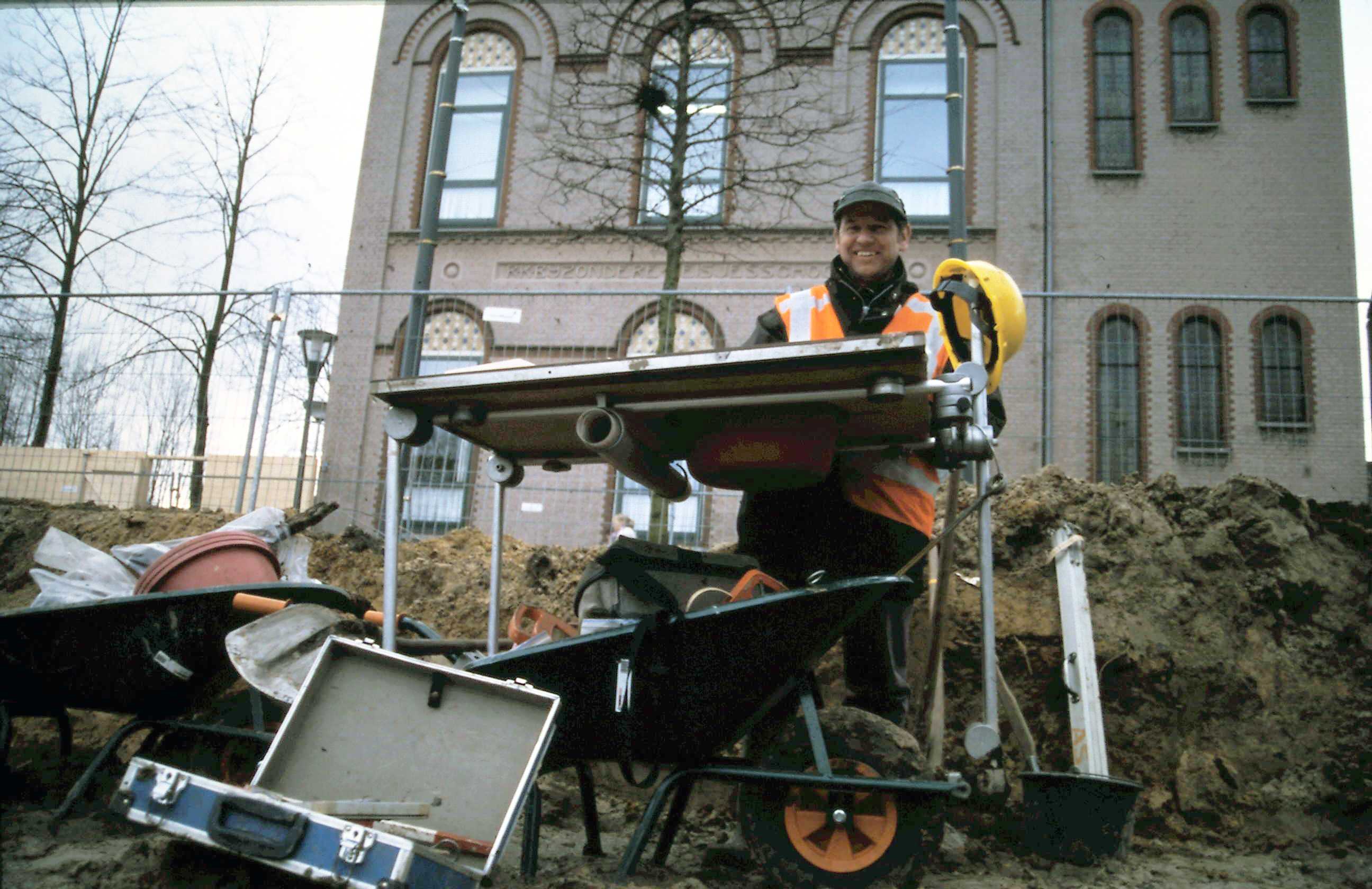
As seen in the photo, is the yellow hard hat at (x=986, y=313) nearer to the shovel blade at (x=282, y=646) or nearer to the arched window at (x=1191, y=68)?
the shovel blade at (x=282, y=646)

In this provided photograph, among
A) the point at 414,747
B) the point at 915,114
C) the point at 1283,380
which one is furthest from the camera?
the point at 915,114

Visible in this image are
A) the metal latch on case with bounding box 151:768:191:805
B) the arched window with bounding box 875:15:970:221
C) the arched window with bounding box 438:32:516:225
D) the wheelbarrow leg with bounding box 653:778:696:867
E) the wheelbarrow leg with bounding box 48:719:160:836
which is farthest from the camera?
the arched window with bounding box 438:32:516:225

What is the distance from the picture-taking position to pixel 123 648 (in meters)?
3.03

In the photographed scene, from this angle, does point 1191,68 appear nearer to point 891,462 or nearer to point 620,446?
point 891,462

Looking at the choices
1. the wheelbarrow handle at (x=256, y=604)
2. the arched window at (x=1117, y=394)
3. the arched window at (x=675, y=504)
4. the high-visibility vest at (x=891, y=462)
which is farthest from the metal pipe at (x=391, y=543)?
the arched window at (x=1117, y=394)

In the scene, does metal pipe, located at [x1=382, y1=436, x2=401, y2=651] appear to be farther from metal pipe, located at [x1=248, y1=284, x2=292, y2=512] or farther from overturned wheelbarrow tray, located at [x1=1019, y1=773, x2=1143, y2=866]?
metal pipe, located at [x1=248, y1=284, x2=292, y2=512]

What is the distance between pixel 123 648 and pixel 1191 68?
16.8m

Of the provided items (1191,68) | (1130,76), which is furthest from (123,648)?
(1191,68)

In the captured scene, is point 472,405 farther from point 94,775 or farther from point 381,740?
point 94,775

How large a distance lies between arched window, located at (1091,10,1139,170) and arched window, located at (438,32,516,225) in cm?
956

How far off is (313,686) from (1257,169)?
16095 mm

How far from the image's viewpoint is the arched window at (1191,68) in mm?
14977

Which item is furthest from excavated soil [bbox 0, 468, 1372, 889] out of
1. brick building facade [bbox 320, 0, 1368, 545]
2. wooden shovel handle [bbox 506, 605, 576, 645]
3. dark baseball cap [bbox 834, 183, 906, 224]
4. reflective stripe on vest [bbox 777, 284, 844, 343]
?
brick building facade [bbox 320, 0, 1368, 545]

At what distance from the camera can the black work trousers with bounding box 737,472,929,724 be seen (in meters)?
2.97
